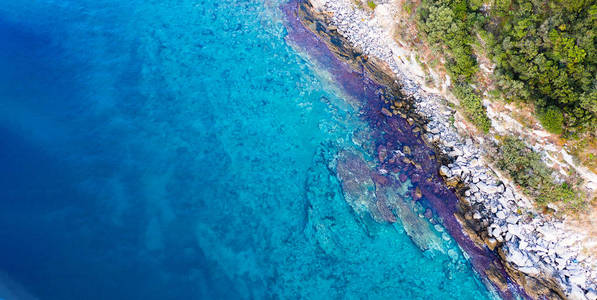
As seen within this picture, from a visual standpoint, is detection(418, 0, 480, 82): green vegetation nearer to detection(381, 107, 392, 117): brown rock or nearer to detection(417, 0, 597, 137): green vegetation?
detection(417, 0, 597, 137): green vegetation

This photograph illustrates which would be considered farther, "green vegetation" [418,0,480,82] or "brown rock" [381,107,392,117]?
"brown rock" [381,107,392,117]

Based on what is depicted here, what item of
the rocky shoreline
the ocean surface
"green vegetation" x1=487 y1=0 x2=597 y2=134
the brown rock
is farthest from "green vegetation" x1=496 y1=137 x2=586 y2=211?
the brown rock

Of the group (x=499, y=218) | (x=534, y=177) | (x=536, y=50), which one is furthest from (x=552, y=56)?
(x=499, y=218)

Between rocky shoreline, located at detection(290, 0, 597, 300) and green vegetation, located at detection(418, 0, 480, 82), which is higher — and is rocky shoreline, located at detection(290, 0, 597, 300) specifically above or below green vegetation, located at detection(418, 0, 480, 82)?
below

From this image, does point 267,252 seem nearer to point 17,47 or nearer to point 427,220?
point 427,220

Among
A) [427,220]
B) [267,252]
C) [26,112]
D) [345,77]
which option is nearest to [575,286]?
[427,220]

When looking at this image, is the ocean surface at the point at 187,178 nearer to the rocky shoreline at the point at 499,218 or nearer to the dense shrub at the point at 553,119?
the rocky shoreline at the point at 499,218
